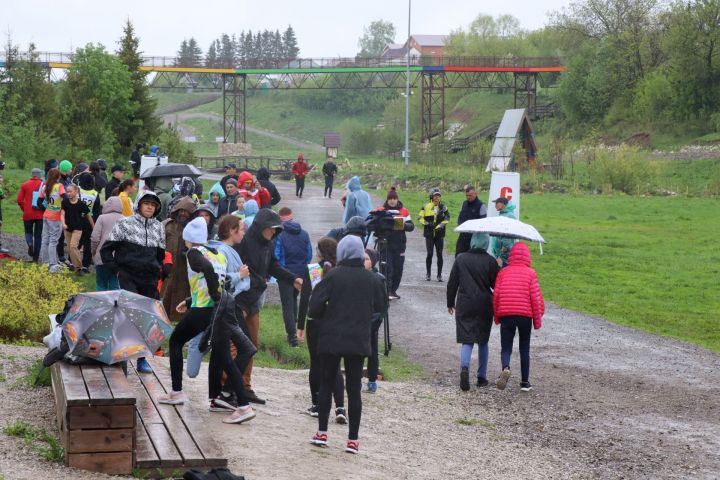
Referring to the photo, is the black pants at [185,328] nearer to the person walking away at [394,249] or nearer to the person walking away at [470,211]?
the person walking away at [394,249]

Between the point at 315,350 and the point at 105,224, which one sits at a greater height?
the point at 105,224

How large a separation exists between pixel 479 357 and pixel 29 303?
17.8 ft

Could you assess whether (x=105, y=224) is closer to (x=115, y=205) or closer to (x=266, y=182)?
(x=115, y=205)

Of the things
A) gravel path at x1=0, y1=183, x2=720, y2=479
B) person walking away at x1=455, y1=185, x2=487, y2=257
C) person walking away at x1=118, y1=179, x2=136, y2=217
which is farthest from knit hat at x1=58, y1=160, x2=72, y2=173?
person walking away at x1=455, y1=185, x2=487, y2=257

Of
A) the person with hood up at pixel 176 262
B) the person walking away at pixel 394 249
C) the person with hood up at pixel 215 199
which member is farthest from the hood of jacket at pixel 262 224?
the person walking away at pixel 394 249

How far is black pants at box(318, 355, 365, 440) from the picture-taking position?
8961 millimetres

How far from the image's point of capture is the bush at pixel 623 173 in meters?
51.2

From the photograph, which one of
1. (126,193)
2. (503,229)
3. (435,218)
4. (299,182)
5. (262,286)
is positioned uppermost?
(126,193)

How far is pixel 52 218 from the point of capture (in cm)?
1767

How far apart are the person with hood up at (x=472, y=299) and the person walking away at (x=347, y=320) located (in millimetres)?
3715

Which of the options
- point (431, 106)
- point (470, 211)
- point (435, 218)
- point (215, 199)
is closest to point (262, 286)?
point (215, 199)

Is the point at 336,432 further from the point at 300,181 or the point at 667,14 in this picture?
the point at 667,14

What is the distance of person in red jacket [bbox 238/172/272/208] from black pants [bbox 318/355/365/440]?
8.32 metres

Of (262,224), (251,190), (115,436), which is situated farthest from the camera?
(251,190)
